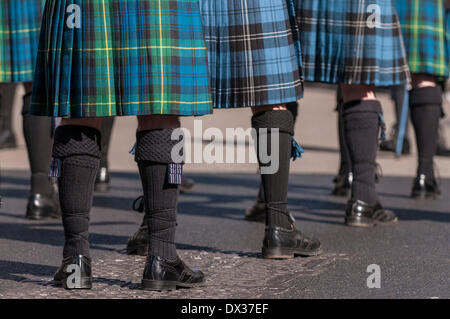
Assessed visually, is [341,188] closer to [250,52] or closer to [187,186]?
[187,186]

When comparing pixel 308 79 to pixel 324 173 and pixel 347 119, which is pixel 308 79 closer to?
pixel 347 119

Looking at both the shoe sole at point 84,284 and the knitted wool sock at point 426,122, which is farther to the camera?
the knitted wool sock at point 426,122

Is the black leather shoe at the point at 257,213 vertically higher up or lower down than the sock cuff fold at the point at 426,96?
lower down

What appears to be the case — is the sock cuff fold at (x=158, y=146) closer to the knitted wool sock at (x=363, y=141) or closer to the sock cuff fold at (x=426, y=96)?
the knitted wool sock at (x=363, y=141)

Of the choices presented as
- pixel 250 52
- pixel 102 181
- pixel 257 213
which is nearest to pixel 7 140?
pixel 102 181

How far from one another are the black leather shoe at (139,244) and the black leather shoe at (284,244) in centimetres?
49

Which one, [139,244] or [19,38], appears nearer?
[139,244]

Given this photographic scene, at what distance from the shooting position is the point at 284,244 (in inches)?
153

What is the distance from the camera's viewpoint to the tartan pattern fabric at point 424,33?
525cm

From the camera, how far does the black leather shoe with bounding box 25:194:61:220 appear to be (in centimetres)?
501

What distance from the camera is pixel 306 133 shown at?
391 inches

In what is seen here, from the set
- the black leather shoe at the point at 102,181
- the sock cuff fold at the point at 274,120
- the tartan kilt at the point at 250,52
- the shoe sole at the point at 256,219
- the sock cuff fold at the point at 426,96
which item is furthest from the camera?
the black leather shoe at the point at 102,181

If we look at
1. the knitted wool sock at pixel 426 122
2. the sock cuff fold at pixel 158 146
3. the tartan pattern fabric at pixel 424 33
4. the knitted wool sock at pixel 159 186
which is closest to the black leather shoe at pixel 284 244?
the knitted wool sock at pixel 159 186

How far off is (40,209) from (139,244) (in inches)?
45.1
